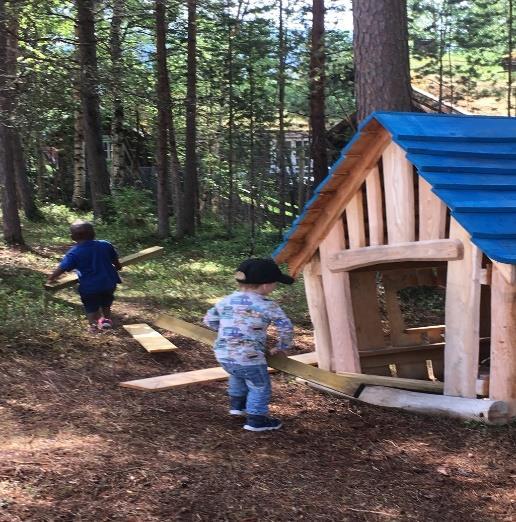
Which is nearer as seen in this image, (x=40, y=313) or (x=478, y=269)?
(x=478, y=269)

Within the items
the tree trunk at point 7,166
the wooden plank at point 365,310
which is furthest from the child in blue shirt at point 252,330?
the tree trunk at point 7,166

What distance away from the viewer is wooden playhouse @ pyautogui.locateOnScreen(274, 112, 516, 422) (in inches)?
193

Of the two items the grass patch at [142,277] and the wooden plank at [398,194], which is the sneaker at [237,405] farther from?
the grass patch at [142,277]

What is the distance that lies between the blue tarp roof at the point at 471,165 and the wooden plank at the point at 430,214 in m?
0.23

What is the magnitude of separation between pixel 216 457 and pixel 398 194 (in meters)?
2.50

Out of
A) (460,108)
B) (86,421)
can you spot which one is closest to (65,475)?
(86,421)

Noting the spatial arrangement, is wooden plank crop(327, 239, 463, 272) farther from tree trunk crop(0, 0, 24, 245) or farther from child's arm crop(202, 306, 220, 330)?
tree trunk crop(0, 0, 24, 245)

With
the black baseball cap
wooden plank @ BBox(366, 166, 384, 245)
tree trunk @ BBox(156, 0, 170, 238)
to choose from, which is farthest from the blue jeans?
tree trunk @ BBox(156, 0, 170, 238)

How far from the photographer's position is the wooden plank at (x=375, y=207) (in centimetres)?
573

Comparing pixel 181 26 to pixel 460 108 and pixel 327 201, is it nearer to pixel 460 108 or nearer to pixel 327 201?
pixel 460 108

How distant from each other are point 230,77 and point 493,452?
1385 cm

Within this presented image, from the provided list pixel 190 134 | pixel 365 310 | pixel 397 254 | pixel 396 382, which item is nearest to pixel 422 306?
pixel 365 310

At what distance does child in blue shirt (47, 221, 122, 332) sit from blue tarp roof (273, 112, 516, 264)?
2534mm

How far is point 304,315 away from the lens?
9.39 m
